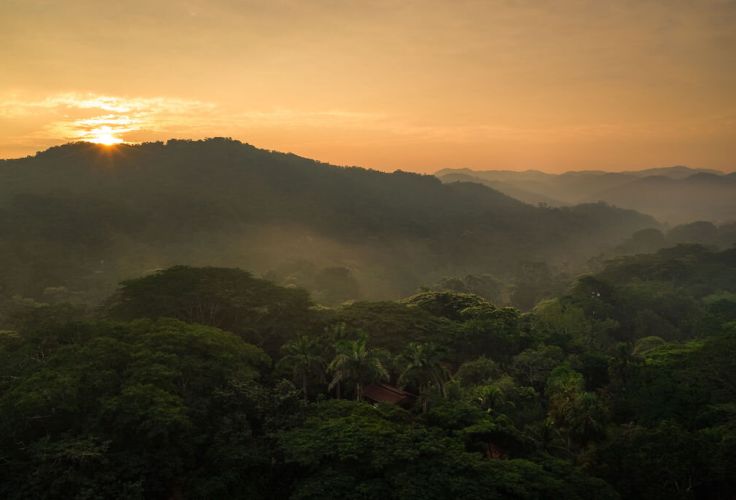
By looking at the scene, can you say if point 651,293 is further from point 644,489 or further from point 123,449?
point 123,449

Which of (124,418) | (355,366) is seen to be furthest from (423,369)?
(124,418)

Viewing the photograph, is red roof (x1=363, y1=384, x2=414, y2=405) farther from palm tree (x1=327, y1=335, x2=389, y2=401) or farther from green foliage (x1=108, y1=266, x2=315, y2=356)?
green foliage (x1=108, y1=266, x2=315, y2=356)

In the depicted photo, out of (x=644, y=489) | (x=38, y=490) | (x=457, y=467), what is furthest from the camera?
(x=644, y=489)

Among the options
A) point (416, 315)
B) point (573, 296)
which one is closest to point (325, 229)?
point (573, 296)

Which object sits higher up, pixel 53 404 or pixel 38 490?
pixel 53 404

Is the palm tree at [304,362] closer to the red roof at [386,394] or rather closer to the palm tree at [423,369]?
the red roof at [386,394]
